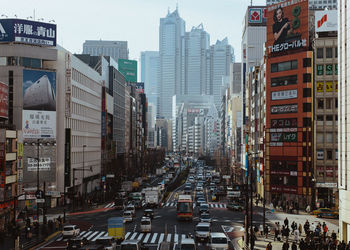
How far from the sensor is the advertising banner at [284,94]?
80.2 metres

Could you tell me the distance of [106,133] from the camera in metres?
128

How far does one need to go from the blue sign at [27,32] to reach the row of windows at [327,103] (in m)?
45.0

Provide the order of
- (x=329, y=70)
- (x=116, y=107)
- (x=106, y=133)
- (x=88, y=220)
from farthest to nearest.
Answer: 1. (x=116, y=107)
2. (x=106, y=133)
3. (x=329, y=70)
4. (x=88, y=220)

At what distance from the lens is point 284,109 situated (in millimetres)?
82312

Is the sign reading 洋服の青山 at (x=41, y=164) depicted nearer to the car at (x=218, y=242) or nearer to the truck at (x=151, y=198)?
the truck at (x=151, y=198)

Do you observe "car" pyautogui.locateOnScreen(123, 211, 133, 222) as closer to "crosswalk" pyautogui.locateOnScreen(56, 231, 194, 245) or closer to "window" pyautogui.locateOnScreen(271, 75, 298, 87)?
"crosswalk" pyautogui.locateOnScreen(56, 231, 194, 245)

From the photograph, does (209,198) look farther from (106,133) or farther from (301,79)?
(106,133)

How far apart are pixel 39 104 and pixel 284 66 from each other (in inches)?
1618

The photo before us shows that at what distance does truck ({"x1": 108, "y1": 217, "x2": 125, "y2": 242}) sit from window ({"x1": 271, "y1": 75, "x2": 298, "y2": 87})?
46.6 m

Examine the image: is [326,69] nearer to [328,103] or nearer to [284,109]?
[328,103]

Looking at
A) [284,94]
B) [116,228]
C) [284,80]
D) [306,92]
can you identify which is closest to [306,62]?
[306,92]

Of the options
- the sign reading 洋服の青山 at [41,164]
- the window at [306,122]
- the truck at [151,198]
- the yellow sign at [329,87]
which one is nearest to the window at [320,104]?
the yellow sign at [329,87]

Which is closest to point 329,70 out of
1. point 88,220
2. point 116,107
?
point 88,220

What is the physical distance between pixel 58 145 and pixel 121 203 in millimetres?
16925
